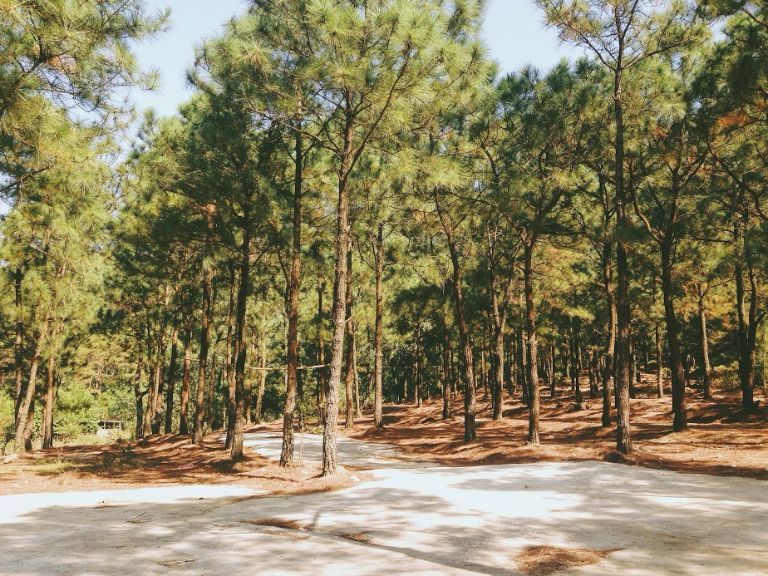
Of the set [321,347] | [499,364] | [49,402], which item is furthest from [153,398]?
[499,364]

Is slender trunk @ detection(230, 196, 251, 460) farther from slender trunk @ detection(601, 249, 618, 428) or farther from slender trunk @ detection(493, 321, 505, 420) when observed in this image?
Answer: slender trunk @ detection(601, 249, 618, 428)

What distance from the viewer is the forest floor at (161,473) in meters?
9.77

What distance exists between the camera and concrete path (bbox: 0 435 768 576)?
4426mm

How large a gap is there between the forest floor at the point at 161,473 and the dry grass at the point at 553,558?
5.05m

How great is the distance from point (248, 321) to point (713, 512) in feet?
71.6

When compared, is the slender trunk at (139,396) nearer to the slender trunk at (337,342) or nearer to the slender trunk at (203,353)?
the slender trunk at (203,353)

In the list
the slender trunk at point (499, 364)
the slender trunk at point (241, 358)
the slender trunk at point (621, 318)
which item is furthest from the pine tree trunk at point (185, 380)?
the slender trunk at point (621, 318)

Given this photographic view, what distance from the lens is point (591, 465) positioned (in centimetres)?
1080

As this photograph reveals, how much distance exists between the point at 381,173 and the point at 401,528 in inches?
473

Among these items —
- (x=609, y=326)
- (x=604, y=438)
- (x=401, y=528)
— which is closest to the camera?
(x=401, y=528)

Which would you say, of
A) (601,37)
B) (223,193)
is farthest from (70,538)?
(601,37)

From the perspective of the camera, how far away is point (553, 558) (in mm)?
4633

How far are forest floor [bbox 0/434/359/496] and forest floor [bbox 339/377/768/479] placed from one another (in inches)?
189

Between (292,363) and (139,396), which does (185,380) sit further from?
(139,396)
